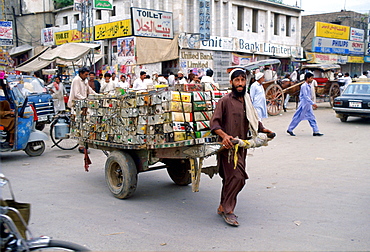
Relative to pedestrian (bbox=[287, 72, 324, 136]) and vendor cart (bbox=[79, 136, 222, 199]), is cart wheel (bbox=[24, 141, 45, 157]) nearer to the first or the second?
vendor cart (bbox=[79, 136, 222, 199])

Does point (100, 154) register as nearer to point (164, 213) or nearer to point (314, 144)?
point (164, 213)

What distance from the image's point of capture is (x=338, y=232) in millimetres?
4145

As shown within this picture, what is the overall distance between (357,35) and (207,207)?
→ 37702 mm

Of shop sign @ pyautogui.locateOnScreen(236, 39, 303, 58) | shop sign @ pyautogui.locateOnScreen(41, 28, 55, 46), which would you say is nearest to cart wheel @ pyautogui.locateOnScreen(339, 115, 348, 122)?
shop sign @ pyautogui.locateOnScreen(236, 39, 303, 58)

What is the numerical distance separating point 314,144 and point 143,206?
5.95 metres

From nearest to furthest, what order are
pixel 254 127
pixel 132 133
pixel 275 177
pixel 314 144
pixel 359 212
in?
1. pixel 254 127
2. pixel 359 212
3. pixel 132 133
4. pixel 275 177
5. pixel 314 144

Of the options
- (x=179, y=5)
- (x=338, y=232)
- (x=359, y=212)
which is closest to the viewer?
(x=338, y=232)

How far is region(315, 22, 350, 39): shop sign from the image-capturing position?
32.6 m

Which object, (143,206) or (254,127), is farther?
(143,206)

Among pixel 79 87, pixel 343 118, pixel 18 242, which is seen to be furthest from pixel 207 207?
pixel 343 118

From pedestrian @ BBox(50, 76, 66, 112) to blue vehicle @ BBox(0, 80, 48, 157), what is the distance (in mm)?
5708

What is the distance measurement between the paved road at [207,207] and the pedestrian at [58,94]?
6170 millimetres

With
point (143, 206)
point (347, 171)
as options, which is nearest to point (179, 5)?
point (347, 171)

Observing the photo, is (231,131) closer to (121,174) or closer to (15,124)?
(121,174)
